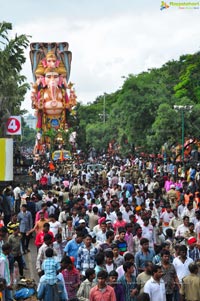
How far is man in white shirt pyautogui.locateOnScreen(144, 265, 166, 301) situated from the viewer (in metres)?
9.73

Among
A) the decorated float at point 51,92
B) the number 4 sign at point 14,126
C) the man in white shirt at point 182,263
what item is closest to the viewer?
the man in white shirt at point 182,263

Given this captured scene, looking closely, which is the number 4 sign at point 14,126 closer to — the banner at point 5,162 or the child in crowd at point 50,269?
the banner at point 5,162

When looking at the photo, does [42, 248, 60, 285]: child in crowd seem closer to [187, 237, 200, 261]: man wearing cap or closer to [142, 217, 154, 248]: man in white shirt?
[187, 237, 200, 261]: man wearing cap

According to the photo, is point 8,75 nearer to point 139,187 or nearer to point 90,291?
point 139,187

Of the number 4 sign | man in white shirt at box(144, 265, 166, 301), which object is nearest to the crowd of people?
man in white shirt at box(144, 265, 166, 301)

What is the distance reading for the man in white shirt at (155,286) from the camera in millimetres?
9727

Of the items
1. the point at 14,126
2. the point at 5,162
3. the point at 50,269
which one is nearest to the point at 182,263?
the point at 50,269

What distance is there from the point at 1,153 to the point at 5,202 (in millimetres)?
1332

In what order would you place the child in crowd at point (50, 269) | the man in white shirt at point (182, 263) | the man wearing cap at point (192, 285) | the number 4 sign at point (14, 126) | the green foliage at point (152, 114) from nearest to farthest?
the child in crowd at point (50, 269), the man wearing cap at point (192, 285), the man in white shirt at point (182, 263), the number 4 sign at point (14, 126), the green foliage at point (152, 114)

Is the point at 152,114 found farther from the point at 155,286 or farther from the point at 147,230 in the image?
the point at 155,286

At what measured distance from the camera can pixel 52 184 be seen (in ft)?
94.8

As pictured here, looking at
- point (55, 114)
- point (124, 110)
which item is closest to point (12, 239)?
point (124, 110)

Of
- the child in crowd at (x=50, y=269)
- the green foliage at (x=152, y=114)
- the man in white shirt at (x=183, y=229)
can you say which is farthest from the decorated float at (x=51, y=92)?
the child in crowd at (x=50, y=269)

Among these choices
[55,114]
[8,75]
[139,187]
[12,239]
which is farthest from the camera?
[55,114]
